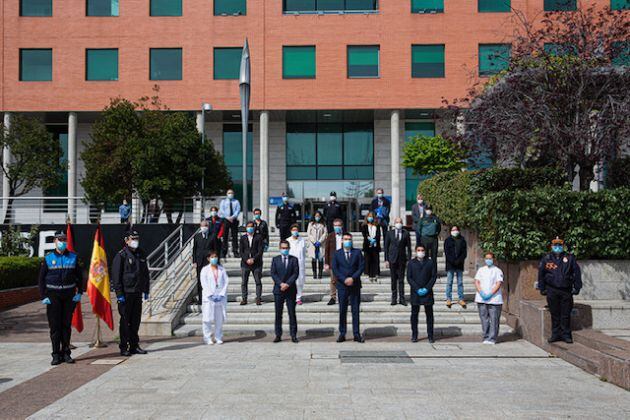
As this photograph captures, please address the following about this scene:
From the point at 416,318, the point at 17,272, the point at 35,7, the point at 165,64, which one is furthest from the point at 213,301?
the point at 35,7

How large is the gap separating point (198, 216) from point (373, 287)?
11.3 m

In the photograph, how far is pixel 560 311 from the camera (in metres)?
10.7

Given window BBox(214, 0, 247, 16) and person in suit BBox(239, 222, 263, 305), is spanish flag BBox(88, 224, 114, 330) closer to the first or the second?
person in suit BBox(239, 222, 263, 305)

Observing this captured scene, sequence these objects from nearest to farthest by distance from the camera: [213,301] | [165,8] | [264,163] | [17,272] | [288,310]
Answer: [213,301], [288,310], [17,272], [165,8], [264,163]

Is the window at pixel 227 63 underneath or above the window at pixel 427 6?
underneath

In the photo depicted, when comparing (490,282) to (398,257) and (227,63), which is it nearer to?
(398,257)

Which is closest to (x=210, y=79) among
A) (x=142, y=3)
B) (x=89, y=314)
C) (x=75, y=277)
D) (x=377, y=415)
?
(x=142, y=3)

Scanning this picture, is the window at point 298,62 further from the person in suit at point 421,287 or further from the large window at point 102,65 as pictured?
the person in suit at point 421,287

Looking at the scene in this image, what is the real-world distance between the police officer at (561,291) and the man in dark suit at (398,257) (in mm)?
3739

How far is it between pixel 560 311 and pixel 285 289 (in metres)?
5.03

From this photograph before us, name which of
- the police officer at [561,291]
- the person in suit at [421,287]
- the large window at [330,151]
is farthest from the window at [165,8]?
the police officer at [561,291]

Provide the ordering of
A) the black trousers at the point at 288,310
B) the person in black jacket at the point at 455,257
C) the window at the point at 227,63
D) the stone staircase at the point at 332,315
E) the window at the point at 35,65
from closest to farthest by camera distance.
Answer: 1. the black trousers at the point at 288,310
2. the stone staircase at the point at 332,315
3. the person in black jacket at the point at 455,257
4. the window at the point at 227,63
5. the window at the point at 35,65

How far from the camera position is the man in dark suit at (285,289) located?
38.3ft

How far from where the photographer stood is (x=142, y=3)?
3014 cm
